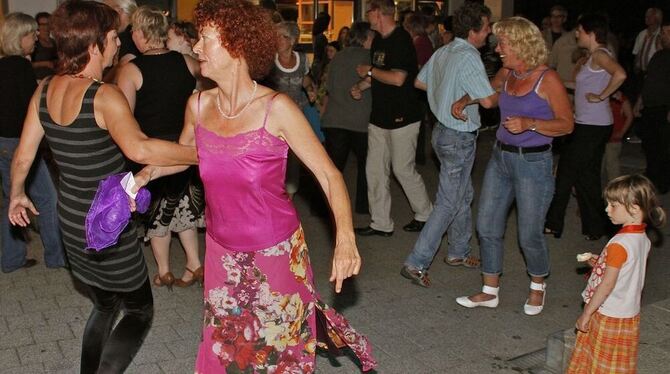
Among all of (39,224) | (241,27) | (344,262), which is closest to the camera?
(344,262)

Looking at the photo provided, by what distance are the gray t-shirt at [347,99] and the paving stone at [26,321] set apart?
11.2 ft

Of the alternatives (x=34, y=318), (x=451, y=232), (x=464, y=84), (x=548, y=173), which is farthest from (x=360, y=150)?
(x=34, y=318)

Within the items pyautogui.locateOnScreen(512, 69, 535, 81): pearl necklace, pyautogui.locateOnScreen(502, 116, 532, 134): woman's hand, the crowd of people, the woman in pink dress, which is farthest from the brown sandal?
the woman in pink dress

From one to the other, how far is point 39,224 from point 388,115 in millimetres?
3181

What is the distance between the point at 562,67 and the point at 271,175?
25.6 ft

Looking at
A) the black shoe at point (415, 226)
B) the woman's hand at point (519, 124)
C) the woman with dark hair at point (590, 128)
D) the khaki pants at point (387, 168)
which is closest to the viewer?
the woman's hand at point (519, 124)

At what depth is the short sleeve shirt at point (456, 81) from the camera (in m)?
5.94

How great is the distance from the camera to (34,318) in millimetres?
5625

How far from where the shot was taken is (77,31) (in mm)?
3863

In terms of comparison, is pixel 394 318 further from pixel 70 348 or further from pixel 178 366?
pixel 70 348

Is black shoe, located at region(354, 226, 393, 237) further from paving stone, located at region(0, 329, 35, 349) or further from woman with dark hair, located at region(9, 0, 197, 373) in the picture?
woman with dark hair, located at region(9, 0, 197, 373)

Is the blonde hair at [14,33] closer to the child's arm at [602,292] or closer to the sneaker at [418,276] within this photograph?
the sneaker at [418,276]

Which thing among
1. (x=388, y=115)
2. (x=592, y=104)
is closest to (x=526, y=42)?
(x=592, y=104)

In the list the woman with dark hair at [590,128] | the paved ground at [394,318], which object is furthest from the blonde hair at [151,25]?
the woman with dark hair at [590,128]
